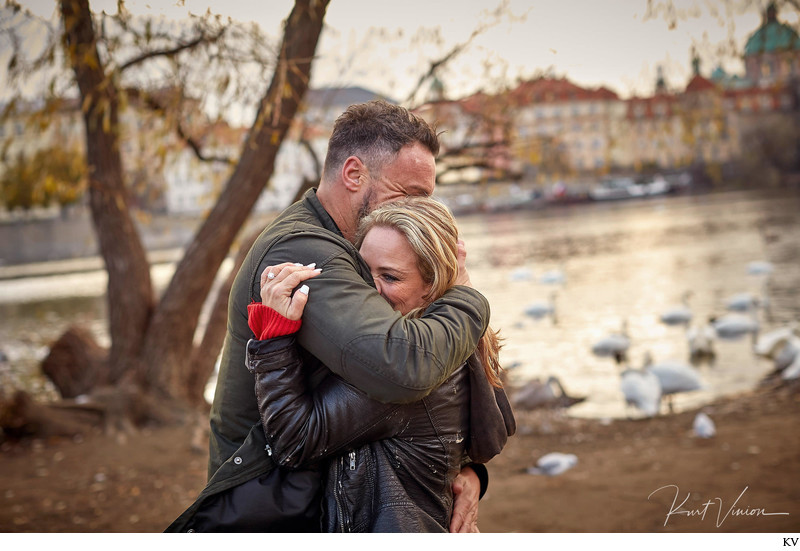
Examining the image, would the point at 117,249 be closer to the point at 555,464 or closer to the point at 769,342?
the point at 555,464

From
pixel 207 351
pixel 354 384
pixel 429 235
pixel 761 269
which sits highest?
pixel 429 235

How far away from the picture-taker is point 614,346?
30.2 feet

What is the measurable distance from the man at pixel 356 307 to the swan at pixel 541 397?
5.25 meters

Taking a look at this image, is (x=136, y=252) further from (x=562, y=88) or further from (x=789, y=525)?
(x=789, y=525)

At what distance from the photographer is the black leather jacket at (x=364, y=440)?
1.66m

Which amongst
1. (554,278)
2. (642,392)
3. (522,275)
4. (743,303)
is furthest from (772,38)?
(522,275)

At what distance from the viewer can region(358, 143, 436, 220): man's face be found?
6.89 feet

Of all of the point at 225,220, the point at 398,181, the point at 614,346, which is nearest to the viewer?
the point at 398,181

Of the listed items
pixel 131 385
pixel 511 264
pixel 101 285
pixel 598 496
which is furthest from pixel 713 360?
pixel 101 285

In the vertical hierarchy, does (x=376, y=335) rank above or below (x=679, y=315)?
above

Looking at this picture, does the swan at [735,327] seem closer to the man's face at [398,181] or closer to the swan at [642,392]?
the swan at [642,392]

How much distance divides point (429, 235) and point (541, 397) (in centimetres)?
571

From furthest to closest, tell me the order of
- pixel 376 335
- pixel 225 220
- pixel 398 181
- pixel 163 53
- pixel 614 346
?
pixel 614 346, pixel 225 220, pixel 163 53, pixel 398 181, pixel 376 335

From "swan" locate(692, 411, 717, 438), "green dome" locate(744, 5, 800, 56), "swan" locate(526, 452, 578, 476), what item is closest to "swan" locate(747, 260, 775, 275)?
"swan" locate(692, 411, 717, 438)
